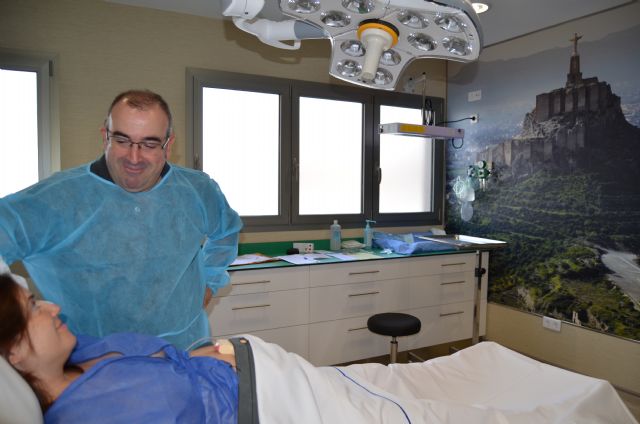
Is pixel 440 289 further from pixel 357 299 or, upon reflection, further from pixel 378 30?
pixel 378 30

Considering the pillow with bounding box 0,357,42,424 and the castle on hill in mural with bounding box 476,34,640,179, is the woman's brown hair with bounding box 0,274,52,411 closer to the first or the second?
the pillow with bounding box 0,357,42,424

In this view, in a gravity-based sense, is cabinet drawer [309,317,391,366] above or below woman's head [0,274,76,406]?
below

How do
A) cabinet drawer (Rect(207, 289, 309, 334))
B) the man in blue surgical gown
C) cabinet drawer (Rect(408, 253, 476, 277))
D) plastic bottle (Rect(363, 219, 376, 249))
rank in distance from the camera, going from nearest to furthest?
the man in blue surgical gown, cabinet drawer (Rect(207, 289, 309, 334)), cabinet drawer (Rect(408, 253, 476, 277)), plastic bottle (Rect(363, 219, 376, 249))

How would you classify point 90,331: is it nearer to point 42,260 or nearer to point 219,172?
point 42,260

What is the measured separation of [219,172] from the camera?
301 cm

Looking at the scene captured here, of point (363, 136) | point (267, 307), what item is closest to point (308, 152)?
point (363, 136)

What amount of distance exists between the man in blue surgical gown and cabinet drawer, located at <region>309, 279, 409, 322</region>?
132 centimetres

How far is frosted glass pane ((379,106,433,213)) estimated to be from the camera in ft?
12.1

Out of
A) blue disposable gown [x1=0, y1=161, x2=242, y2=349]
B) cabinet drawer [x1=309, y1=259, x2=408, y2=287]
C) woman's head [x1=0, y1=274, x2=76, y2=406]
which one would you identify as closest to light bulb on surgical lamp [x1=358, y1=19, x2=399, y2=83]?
blue disposable gown [x1=0, y1=161, x2=242, y2=349]

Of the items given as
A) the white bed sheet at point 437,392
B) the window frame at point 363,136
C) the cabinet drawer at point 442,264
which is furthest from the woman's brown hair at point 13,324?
the cabinet drawer at point 442,264

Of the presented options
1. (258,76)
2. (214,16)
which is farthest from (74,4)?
(258,76)

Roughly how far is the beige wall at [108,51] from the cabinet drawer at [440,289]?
1295 millimetres

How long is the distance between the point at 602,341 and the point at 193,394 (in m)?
2.79

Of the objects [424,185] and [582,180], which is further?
[424,185]
